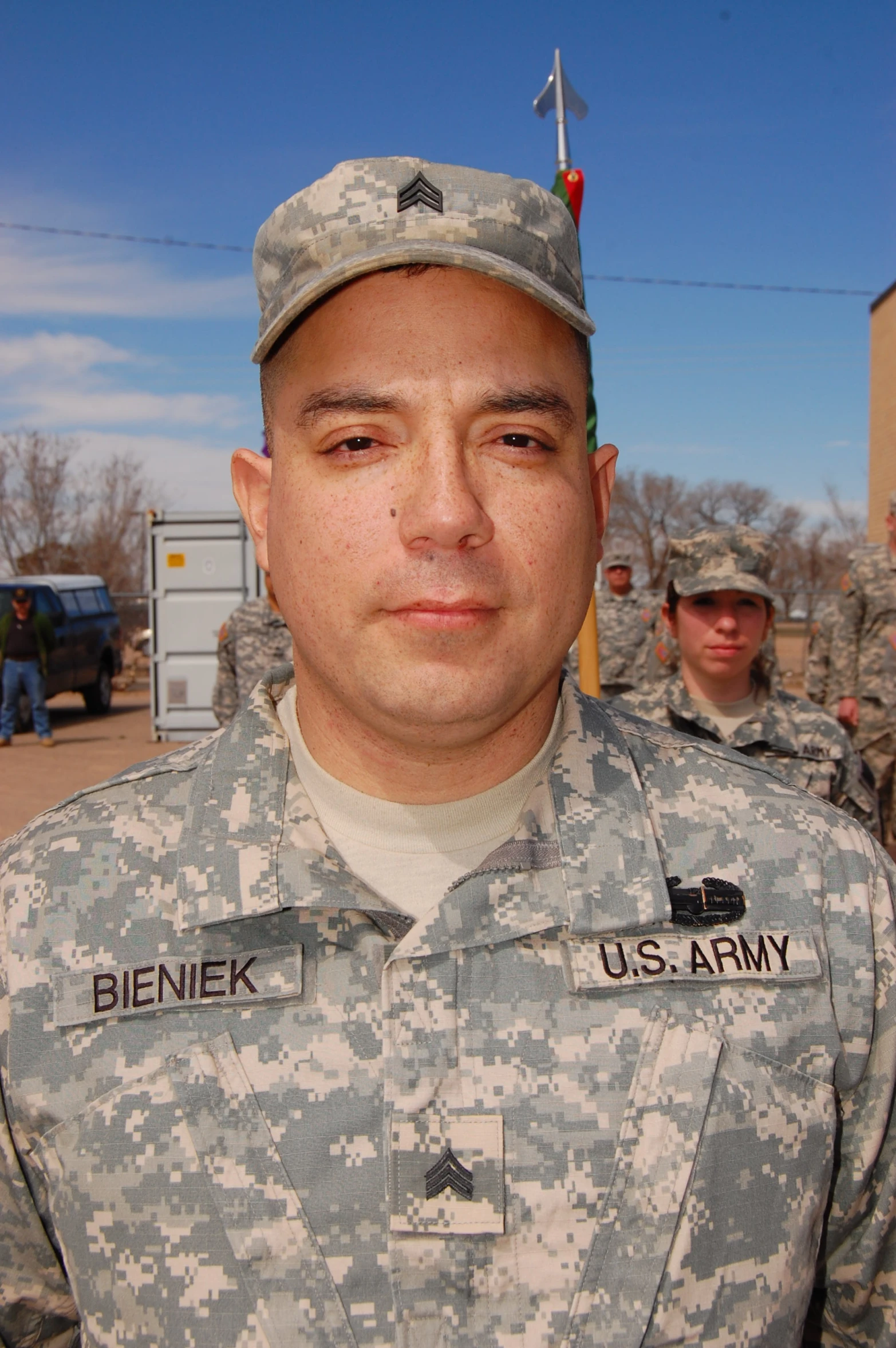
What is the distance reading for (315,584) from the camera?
4.17ft

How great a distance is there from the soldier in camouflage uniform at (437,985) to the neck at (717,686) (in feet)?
7.72

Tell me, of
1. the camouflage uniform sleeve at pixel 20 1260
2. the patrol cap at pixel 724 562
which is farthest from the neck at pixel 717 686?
the camouflage uniform sleeve at pixel 20 1260

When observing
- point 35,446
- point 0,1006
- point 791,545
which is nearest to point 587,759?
point 0,1006

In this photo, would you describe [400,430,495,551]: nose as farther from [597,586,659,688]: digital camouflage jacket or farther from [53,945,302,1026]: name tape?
[597,586,659,688]: digital camouflage jacket

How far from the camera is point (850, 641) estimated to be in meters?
6.18

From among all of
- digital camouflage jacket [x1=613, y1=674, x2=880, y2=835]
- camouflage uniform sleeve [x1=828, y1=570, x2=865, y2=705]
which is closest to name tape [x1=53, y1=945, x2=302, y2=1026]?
digital camouflage jacket [x1=613, y1=674, x2=880, y2=835]

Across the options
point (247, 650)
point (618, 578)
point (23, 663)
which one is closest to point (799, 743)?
point (247, 650)

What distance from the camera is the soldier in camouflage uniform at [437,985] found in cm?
120

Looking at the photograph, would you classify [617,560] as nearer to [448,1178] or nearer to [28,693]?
[28,693]

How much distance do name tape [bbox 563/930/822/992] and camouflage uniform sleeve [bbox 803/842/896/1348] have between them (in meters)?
A: 0.10

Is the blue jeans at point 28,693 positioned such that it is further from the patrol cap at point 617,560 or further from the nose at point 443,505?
the nose at point 443,505

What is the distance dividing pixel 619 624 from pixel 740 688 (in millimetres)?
5939

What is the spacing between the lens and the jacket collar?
130cm

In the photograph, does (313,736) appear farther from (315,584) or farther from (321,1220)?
(321,1220)
